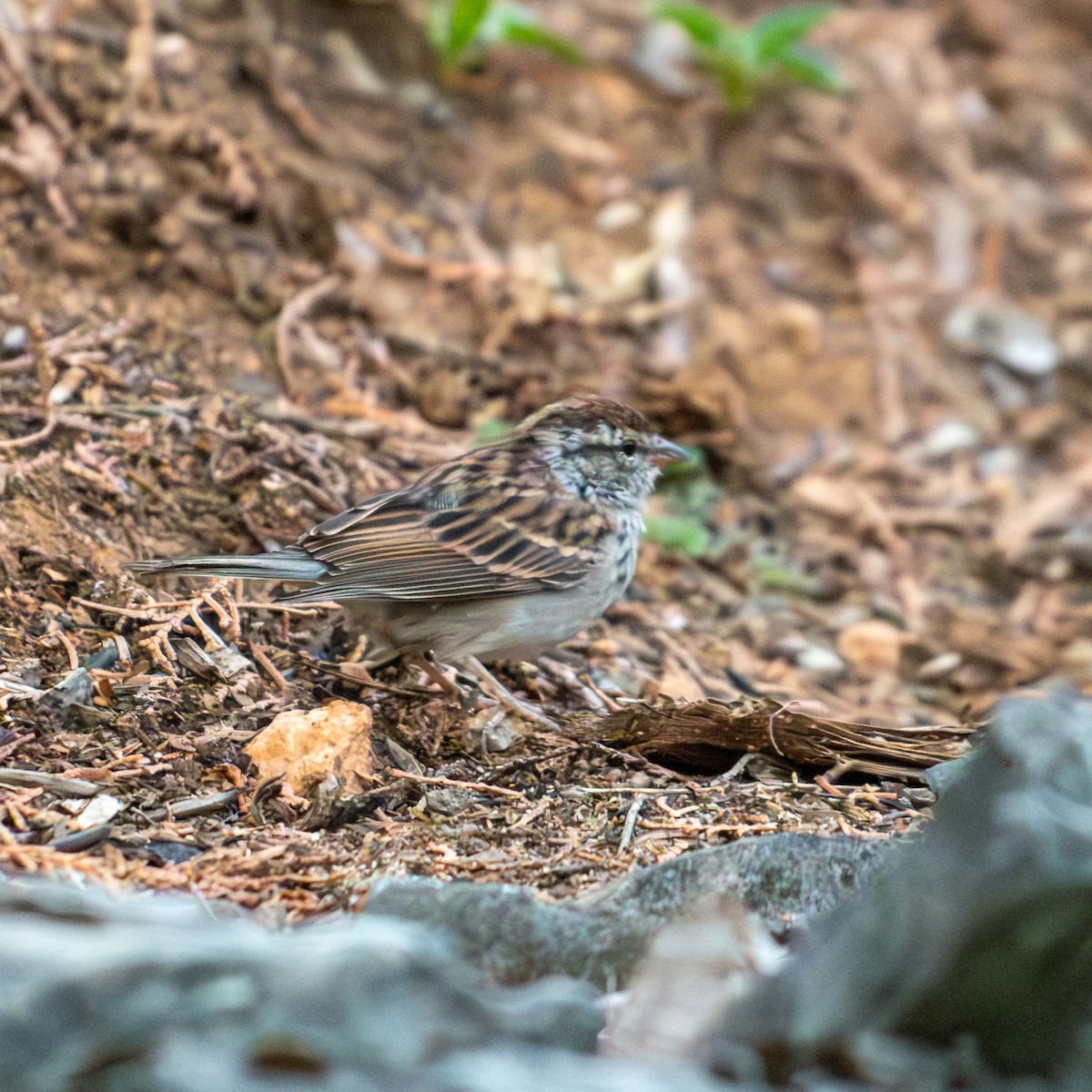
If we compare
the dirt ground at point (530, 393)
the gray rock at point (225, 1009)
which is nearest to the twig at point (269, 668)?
the dirt ground at point (530, 393)

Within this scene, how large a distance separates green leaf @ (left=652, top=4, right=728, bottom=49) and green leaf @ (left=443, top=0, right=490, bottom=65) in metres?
1.06

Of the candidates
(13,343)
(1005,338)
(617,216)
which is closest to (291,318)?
(13,343)

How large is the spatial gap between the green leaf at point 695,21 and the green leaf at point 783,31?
0.75 ft

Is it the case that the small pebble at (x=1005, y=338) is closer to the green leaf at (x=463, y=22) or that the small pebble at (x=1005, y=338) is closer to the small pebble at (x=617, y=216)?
the small pebble at (x=617, y=216)

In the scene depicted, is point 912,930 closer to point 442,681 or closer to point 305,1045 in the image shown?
point 305,1045

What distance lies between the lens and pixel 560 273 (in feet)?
22.2

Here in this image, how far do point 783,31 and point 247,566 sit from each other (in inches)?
194

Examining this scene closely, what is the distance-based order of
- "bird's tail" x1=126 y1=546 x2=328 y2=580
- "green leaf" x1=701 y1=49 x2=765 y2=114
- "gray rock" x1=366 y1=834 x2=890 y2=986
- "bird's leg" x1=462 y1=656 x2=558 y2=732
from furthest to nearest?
"green leaf" x1=701 y1=49 x2=765 y2=114
"bird's leg" x1=462 y1=656 x2=558 y2=732
"bird's tail" x1=126 y1=546 x2=328 y2=580
"gray rock" x1=366 y1=834 x2=890 y2=986

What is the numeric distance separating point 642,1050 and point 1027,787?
75 centimetres

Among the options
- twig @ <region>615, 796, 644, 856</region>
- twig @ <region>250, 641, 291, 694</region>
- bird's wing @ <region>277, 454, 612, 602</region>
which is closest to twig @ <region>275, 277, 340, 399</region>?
bird's wing @ <region>277, 454, 612, 602</region>

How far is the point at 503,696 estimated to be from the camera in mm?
4164

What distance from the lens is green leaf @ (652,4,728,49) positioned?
7.22m

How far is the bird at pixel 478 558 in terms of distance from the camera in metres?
4.09

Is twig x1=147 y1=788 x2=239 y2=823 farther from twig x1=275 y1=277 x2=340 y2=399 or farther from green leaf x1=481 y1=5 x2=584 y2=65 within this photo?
green leaf x1=481 y1=5 x2=584 y2=65
